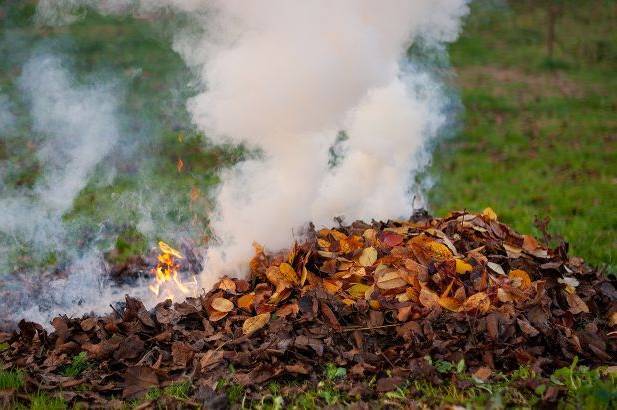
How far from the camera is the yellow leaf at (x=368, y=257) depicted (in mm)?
3932

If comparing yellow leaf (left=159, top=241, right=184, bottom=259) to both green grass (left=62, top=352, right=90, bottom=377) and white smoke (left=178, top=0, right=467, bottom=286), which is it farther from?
green grass (left=62, top=352, right=90, bottom=377)

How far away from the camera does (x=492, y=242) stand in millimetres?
4195

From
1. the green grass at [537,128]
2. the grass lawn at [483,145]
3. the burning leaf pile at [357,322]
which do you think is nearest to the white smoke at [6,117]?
the grass lawn at [483,145]

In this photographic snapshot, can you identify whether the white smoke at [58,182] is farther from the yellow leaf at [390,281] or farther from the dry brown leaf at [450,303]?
the dry brown leaf at [450,303]

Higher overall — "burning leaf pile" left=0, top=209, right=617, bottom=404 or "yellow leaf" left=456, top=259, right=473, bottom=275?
"yellow leaf" left=456, top=259, right=473, bottom=275

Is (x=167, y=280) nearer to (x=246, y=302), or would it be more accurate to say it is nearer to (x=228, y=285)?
(x=228, y=285)

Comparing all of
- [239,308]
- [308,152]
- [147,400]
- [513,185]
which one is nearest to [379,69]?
[308,152]

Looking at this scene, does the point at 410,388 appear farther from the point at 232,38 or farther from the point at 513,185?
the point at 513,185

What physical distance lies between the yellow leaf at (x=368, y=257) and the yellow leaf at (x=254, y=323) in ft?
2.28

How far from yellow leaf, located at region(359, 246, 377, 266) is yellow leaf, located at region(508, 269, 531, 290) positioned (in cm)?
79

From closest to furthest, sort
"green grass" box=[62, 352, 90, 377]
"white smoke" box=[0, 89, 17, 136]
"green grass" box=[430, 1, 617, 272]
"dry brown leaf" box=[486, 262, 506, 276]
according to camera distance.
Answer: "green grass" box=[62, 352, 90, 377] → "dry brown leaf" box=[486, 262, 506, 276] → "green grass" box=[430, 1, 617, 272] → "white smoke" box=[0, 89, 17, 136]

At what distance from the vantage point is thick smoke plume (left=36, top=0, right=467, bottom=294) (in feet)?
14.5

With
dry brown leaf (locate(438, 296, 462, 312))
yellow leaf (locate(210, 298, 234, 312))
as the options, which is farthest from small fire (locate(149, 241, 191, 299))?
dry brown leaf (locate(438, 296, 462, 312))

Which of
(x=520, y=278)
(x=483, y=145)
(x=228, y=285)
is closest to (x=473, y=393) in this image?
(x=520, y=278)
